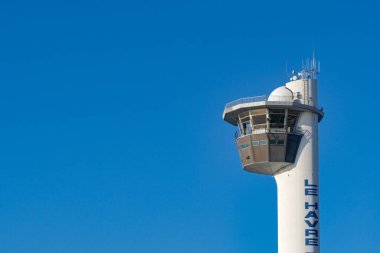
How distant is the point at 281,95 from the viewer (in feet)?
358

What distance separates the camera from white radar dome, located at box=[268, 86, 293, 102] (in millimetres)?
108875

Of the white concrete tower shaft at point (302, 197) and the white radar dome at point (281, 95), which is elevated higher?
the white radar dome at point (281, 95)

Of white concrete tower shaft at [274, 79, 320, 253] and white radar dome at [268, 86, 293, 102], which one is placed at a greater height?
white radar dome at [268, 86, 293, 102]

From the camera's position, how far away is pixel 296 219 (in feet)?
343

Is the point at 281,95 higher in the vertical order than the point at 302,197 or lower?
higher

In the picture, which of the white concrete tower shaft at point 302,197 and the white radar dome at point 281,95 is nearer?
the white concrete tower shaft at point 302,197

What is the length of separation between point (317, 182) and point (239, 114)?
11979 millimetres

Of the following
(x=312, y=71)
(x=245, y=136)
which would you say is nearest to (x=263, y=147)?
(x=245, y=136)

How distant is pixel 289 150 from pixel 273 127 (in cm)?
328

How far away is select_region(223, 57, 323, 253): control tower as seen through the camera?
10469cm

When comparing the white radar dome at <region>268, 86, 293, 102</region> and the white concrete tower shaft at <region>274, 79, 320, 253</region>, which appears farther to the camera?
the white radar dome at <region>268, 86, 293, 102</region>

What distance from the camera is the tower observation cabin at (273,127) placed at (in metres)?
107

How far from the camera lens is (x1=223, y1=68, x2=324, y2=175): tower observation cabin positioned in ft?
352

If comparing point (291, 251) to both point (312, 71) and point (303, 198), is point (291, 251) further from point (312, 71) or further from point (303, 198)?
point (312, 71)
